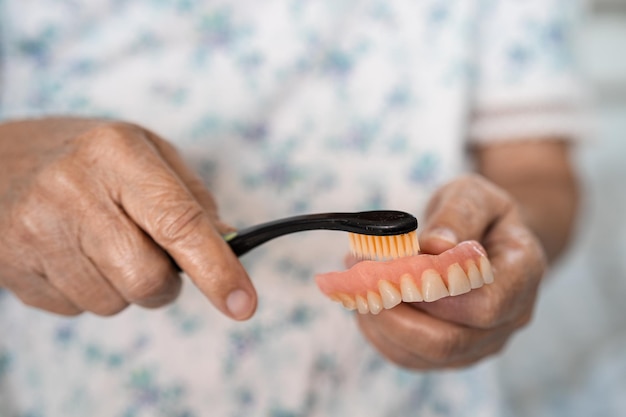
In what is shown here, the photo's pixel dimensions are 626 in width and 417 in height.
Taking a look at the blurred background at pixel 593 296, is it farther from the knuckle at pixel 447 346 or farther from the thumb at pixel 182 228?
the thumb at pixel 182 228

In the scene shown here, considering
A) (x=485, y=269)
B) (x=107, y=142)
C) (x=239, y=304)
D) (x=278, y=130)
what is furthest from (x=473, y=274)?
(x=278, y=130)

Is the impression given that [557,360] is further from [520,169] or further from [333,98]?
[333,98]

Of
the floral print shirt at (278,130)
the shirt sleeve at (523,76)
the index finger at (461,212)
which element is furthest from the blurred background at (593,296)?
the index finger at (461,212)

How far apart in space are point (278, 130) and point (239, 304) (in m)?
0.32

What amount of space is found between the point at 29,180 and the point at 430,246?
0.29 metres

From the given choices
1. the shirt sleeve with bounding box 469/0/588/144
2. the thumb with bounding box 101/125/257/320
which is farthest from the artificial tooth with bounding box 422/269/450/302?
the shirt sleeve with bounding box 469/0/588/144

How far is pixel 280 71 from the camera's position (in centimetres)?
71

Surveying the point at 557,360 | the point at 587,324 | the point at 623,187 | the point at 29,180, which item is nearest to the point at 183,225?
the point at 29,180

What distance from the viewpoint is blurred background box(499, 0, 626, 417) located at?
1050 millimetres

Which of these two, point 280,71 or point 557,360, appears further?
point 557,360

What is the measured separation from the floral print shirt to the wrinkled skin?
0.18 m

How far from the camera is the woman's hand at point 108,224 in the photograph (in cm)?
43

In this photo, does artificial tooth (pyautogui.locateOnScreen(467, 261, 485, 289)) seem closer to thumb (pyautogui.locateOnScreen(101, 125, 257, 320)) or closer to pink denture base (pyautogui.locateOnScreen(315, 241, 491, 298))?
pink denture base (pyautogui.locateOnScreen(315, 241, 491, 298))

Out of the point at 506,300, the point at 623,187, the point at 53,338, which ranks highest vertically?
the point at 506,300
